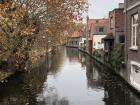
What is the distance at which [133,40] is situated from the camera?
91.2 feet

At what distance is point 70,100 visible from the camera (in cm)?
2334

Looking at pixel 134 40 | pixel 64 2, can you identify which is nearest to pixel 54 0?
pixel 64 2

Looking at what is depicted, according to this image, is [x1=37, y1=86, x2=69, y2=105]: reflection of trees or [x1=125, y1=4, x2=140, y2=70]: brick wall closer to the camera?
[x1=37, y1=86, x2=69, y2=105]: reflection of trees

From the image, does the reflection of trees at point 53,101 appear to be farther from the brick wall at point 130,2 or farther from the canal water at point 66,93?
the brick wall at point 130,2

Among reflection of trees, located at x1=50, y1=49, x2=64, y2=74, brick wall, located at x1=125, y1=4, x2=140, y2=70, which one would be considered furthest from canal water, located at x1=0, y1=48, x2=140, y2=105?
reflection of trees, located at x1=50, y1=49, x2=64, y2=74

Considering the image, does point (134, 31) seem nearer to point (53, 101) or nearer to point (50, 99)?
point (50, 99)

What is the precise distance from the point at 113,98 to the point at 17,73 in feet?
48.5

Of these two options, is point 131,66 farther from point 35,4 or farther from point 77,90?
point 35,4

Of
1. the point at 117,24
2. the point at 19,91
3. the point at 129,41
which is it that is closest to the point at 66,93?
the point at 19,91

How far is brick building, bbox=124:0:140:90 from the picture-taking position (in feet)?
83.3

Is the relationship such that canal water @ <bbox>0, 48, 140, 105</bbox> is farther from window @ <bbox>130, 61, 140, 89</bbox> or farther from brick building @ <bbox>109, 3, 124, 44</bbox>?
brick building @ <bbox>109, 3, 124, 44</bbox>

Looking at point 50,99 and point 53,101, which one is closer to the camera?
point 53,101

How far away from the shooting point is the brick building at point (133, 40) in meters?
25.4

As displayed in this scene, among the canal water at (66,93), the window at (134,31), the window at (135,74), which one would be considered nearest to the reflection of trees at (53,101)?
the canal water at (66,93)
